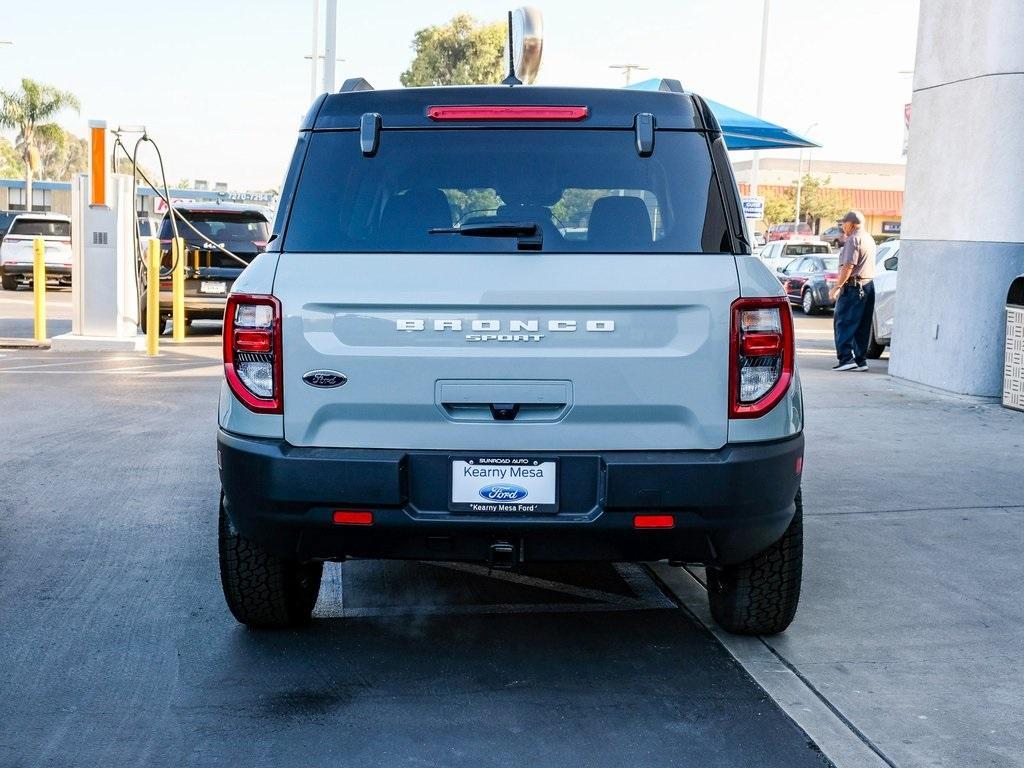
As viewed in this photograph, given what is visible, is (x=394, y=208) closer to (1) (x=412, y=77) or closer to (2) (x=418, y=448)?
(2) (x=418, y=448)

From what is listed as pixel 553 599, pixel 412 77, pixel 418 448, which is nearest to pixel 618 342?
pixel 418 448

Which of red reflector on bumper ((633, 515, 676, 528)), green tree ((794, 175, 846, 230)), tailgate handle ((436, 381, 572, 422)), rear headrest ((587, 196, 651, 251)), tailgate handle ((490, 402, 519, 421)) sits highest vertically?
green tree ((794, 175, 846, 230))

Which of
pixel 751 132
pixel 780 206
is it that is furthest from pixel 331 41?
pixel 780 206

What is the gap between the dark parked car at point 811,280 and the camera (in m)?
27.1

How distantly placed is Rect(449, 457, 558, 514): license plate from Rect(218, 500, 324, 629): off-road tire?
32.1 inches

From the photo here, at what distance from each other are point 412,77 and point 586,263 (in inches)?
2559

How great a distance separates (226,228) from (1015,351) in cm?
1048

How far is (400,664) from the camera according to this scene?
4383 mm

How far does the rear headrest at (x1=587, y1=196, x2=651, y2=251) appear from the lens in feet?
13.2

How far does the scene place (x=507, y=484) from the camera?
152 inches

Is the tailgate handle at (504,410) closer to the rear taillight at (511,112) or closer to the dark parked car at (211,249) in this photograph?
the rear taillight at (511,112)

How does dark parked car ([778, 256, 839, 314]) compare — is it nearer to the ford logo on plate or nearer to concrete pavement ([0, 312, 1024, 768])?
concrete pavement ([0, 312, 1024, 768])

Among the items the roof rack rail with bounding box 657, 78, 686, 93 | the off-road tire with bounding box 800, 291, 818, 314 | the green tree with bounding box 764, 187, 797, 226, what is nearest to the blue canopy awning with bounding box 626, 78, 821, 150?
the roof rack rail with bounding box 657, 78, 686, 93

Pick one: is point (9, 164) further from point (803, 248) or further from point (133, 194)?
point (133, 194)
